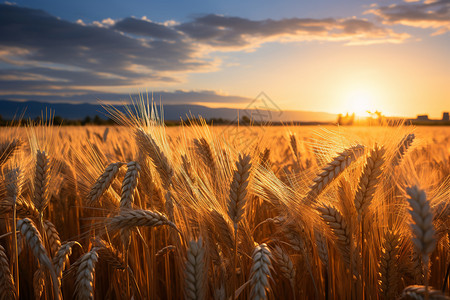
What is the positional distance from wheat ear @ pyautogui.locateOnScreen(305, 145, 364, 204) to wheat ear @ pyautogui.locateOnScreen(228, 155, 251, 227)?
0.31 m

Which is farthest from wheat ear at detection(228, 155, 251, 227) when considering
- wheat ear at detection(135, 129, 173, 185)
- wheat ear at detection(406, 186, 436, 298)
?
wheat ear at detection(406, 186, 436, 298)

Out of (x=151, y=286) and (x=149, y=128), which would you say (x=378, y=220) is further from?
(x=149, y=128)

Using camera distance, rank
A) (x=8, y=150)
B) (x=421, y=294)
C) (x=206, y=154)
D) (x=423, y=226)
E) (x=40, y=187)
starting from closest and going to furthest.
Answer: (x=423, y=226) → (x=421, y=294) → (x=40, y=187) → (x=206, y=154) → (x=8, y=150)

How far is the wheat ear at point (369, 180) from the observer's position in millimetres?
1351

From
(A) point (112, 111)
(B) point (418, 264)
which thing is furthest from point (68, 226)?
(B) point (418, 264)

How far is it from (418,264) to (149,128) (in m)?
1.50

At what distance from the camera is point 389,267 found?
4.77 feet

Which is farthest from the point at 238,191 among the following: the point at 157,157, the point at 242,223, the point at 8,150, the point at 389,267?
the point at 8,150

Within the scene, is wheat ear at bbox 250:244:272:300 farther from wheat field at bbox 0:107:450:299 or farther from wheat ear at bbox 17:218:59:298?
wheat ear at bbox 17:218:59:298

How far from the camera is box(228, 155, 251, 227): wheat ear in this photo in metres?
1.27

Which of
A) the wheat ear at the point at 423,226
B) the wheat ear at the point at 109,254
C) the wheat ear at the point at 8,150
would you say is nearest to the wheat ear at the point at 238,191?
the wheat ear at the point at 423,226

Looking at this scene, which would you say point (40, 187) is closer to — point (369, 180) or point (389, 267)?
point (369, 180)

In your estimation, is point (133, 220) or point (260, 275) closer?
point (260, 275)

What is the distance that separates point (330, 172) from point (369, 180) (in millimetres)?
159
